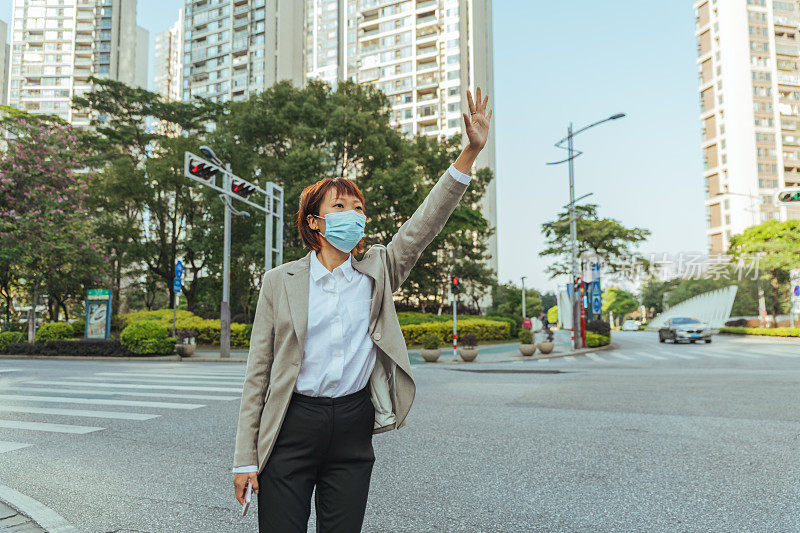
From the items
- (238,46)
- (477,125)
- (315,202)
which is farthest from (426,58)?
(315,202)

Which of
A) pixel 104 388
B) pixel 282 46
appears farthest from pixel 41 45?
pixel 104 388

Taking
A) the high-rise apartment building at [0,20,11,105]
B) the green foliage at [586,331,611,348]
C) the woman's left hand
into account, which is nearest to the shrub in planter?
the green foliage at [586,331,611,348]

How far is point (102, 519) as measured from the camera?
386 cm

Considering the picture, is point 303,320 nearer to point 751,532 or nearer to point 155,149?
point 751,532

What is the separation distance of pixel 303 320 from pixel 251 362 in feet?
0.88

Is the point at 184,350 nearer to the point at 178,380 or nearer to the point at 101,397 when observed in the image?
the point at 178,380

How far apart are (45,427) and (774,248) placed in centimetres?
4441

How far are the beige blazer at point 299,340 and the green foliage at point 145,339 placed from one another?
21226mm

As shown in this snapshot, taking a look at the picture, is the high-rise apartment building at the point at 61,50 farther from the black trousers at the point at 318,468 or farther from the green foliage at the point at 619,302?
the black trousers at the point at 318,468

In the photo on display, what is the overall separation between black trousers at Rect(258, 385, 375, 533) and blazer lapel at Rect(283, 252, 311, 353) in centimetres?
25

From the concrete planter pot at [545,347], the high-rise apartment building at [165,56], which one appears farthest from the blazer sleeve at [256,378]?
the high-rise apartment building at [165,56]

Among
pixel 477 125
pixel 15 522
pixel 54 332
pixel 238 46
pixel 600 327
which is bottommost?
pixel 15 522

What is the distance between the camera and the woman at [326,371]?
1927mm

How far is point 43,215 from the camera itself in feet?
76.7
